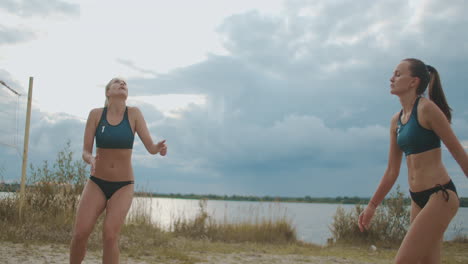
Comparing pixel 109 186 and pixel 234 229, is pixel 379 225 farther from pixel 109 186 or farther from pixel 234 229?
pixel 109 186

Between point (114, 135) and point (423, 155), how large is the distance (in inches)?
102

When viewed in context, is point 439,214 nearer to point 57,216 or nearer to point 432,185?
point 432,185

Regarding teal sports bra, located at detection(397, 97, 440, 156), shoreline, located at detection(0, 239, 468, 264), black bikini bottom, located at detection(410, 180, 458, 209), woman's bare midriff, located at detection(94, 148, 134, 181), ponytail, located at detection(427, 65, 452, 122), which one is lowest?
shoreline, located at detection(0, 239, 468, 264)

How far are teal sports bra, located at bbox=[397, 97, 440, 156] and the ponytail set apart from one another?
24cm

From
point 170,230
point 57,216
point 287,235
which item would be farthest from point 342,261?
point 57,216

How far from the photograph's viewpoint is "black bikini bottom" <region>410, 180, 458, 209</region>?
2756 mm

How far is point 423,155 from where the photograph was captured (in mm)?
2893

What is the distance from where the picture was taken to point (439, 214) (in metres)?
2.72

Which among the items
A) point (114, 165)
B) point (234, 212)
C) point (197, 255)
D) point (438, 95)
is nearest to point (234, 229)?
point (234, 212)

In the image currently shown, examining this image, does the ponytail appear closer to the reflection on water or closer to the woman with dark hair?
the woman with dark hair

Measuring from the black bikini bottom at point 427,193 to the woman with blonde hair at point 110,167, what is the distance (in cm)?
216

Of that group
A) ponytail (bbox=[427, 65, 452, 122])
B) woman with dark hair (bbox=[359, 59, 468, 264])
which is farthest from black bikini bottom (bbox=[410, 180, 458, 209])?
ponytail (bbox=[427, 65, 452, 122])

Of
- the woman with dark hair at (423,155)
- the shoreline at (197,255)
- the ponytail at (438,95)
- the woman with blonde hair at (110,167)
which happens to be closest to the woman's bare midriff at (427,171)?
the woman with dark hair at (423,155)

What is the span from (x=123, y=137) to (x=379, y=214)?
943 centimetres
